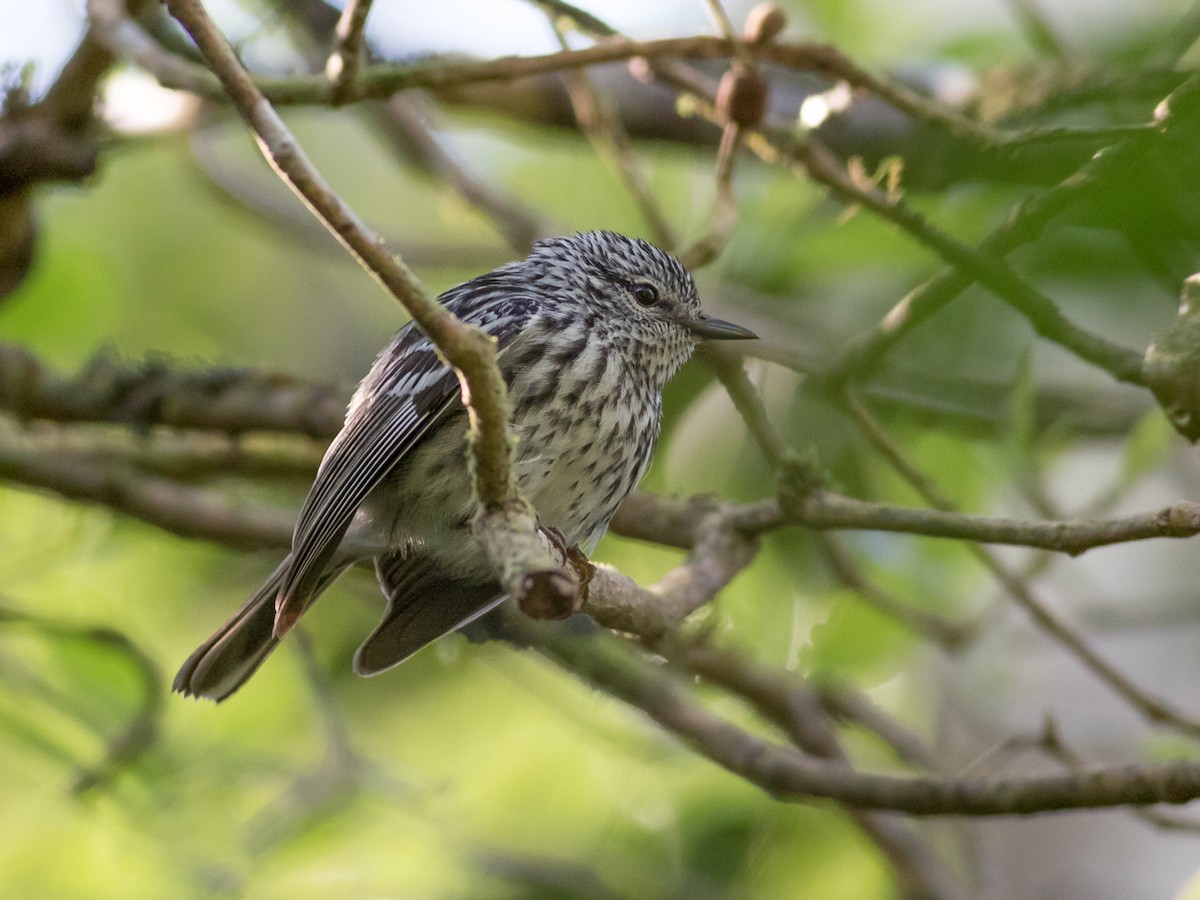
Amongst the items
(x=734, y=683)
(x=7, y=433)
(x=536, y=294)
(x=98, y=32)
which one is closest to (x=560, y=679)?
(x=734, y=683)

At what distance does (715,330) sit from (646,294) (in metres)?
0.30

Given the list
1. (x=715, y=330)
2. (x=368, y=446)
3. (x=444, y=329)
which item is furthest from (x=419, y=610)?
(x=444, y=329)

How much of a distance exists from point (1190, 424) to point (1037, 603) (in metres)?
1.42

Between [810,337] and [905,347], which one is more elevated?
[810,337]

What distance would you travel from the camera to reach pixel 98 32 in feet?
11.3

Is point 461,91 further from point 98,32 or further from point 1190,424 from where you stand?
point 1190,424

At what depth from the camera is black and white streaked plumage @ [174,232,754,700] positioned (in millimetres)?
3389

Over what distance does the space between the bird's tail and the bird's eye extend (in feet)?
4.35

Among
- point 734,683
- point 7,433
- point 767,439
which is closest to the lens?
point 767,439

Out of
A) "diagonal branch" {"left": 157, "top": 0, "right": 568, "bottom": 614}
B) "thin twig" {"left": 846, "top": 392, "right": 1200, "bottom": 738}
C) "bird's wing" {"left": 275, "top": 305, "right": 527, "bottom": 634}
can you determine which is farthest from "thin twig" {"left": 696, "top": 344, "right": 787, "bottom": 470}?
"diagonal branch" {"left": 157, "top": 0, "right": 568, "bottom": 614}

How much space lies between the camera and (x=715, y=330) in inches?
157

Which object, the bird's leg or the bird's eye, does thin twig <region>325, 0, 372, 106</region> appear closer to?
the bird's eye

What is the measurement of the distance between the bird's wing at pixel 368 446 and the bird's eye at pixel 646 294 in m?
0.58

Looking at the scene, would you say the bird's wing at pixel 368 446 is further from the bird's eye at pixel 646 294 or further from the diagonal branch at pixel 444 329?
the diagonal branch at pixel 444 329
